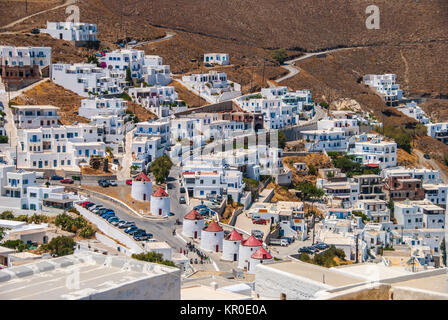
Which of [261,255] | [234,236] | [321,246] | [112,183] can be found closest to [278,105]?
[112,183]

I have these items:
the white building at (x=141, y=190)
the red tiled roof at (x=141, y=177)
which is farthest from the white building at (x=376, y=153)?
the white building at (x=141, y=190)

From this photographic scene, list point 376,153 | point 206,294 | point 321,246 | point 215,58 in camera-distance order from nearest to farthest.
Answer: point 206,294
point 321,246
point 376,153
point 215,58

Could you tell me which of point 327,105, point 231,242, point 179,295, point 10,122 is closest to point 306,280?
point 179,295

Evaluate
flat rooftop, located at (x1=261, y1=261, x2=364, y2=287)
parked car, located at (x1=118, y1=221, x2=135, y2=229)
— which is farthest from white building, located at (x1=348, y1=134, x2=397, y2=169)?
flat rooftop, located at (x1=261, y1=261, x2=364, y2=287)

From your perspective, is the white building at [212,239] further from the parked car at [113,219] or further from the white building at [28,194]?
the white building at [28,194]

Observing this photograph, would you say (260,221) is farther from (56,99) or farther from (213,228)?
(56,99)

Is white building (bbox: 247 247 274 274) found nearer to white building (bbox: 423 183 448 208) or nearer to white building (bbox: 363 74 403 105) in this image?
white building (bbox: 423 183 448 208)
